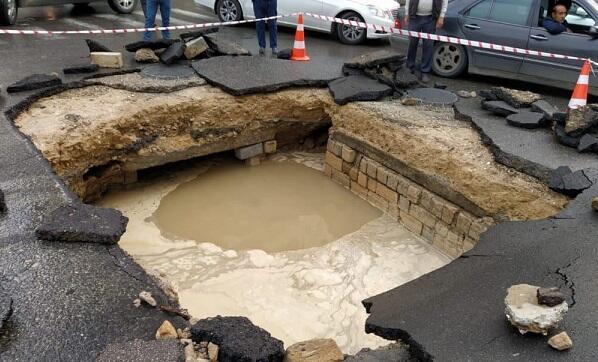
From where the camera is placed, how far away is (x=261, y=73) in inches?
299

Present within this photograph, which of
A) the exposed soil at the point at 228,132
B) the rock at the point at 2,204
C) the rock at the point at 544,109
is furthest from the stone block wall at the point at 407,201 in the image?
the rock at the point at 2,204

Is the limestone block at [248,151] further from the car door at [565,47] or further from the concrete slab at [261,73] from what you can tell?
the car door at [565,47]

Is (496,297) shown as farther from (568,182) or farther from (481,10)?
(481,10)

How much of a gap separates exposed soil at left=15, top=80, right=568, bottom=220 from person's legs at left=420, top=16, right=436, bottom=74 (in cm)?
158

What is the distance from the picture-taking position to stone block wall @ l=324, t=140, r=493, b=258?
5914 millimetres

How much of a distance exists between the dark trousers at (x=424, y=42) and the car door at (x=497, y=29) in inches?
25.4

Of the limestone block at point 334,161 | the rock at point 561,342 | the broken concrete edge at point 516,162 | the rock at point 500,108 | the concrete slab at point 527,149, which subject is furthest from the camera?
the limestone block at point 334,161

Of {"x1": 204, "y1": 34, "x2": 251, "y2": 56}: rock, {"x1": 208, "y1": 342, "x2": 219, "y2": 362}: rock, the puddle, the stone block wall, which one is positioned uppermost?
{"x1": 204, "y1": 34, "x2": 251, "y2": 56}: rock

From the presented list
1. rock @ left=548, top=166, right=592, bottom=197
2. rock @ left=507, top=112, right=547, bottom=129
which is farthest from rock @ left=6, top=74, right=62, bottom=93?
rock @ left=548, top=166, right=592, bottom=197

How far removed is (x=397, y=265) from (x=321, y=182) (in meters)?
2.11

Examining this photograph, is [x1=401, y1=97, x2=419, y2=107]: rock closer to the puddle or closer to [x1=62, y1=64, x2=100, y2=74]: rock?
the puddle

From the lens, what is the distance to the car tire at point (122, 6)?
461 inches

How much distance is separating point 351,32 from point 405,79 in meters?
2.60

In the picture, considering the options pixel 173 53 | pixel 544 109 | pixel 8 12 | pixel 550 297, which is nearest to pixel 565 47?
pixel 544 109
